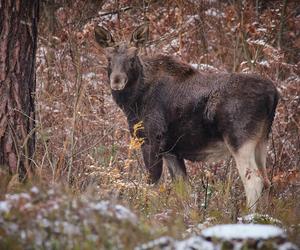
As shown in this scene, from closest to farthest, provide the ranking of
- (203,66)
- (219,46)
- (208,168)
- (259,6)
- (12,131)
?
(12,131) → (208,168) → (203,66) → (219,46) → (259,6)

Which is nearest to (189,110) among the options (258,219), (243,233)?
(258,219)

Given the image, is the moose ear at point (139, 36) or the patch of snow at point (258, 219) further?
the moose ear at point (139, 36)

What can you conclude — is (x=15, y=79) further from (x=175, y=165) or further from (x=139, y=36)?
(x=175, y=165)

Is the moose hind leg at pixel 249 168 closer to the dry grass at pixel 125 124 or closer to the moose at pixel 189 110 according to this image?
the moose at pixel 189 110

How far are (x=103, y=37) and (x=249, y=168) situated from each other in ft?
8.57

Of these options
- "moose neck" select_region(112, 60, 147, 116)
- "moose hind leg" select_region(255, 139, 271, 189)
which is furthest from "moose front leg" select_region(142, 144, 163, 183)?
"moose hind leg" select_region(255, 139, 271, 189)

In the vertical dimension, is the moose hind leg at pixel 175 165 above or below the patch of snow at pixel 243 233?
below

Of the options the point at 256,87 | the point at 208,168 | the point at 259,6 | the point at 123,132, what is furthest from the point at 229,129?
the point at 259,6

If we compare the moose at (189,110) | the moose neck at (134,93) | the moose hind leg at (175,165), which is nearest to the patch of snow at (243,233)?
the moose at (189,110)

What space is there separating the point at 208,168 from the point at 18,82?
357 cm

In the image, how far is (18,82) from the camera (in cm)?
899

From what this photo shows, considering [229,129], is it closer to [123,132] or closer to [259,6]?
[123,132]

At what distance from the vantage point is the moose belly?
1016cm

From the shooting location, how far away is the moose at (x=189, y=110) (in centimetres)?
984
